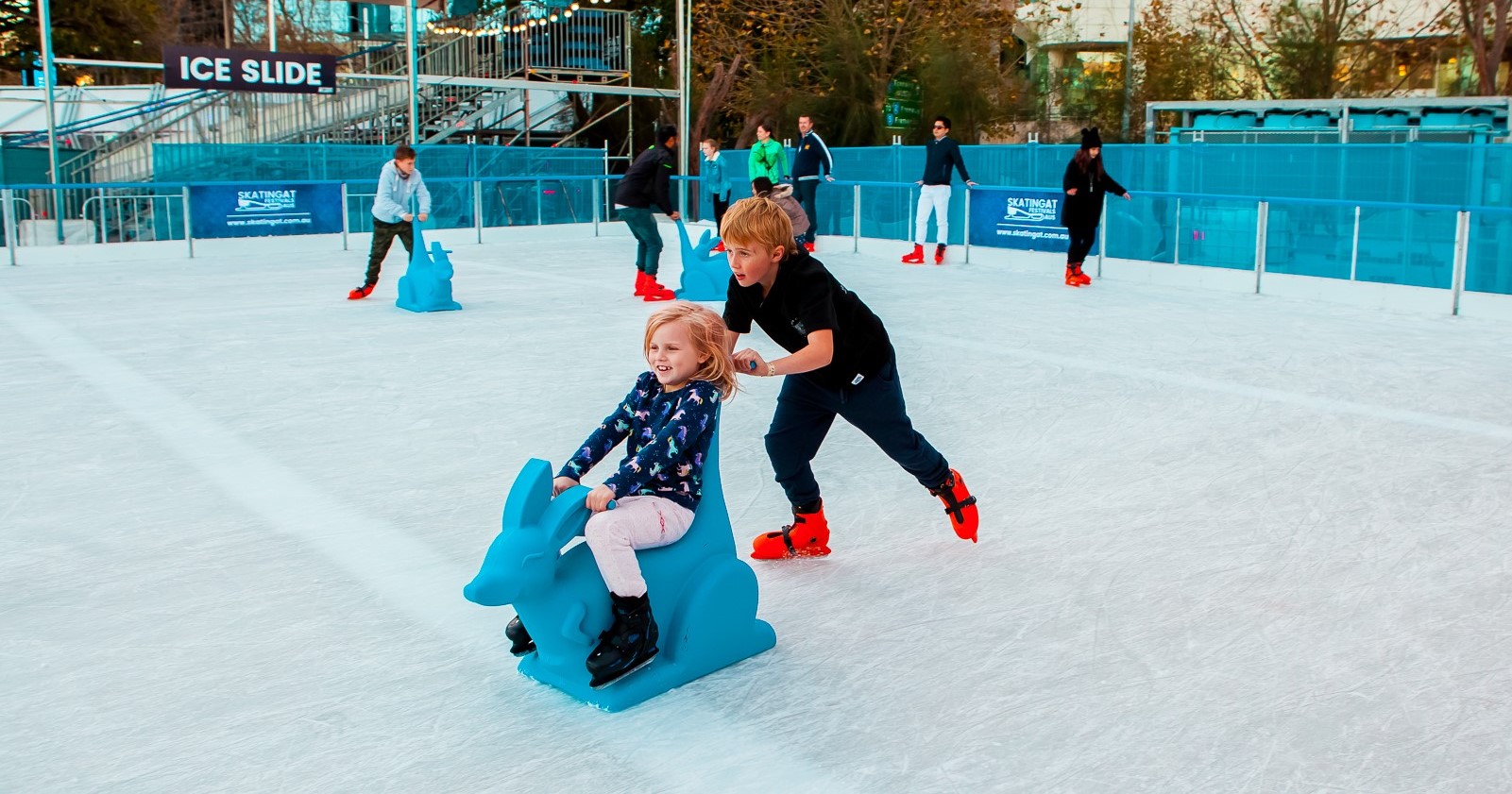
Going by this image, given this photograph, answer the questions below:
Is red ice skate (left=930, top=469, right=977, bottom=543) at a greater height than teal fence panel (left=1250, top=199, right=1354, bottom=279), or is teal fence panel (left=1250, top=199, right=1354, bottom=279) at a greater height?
teal fence panel (left=1250, top=199, right=1354, bottom=279)

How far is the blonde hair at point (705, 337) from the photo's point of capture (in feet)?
10.2

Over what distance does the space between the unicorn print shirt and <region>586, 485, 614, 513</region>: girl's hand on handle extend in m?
0.07

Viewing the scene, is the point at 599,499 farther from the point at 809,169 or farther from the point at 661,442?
the point at 809,169

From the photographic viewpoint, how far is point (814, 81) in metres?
24.5

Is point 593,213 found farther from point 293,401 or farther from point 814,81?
point 293,401

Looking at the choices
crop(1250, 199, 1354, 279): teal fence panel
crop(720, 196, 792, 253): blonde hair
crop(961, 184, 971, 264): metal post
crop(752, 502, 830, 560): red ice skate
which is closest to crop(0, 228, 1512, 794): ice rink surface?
crop(752, 502, 830, 560): red ice skate

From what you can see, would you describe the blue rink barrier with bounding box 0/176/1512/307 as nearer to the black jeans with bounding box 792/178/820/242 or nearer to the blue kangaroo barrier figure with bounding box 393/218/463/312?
the black jeans with bounding box 792/178/820/242

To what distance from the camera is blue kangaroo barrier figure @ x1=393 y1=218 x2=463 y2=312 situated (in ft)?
32.9

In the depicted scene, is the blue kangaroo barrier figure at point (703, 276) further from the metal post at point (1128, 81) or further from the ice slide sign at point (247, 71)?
the metal post at point (1128, 81)

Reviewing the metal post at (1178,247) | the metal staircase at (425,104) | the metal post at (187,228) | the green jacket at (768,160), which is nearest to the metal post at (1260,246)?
the metal post at (1178,247)

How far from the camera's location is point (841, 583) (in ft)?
12.9

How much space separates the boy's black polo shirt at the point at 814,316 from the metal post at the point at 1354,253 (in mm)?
7983

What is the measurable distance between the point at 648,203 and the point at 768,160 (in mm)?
3719

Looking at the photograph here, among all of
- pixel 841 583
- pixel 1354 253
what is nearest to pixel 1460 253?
pixel 1354 253
